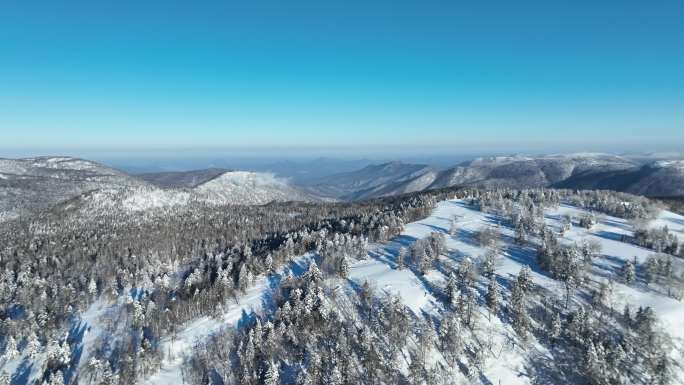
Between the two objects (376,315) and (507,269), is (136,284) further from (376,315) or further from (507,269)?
(507,269)

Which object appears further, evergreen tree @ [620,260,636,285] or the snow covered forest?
evergreen tree @ [620,260,636,285]

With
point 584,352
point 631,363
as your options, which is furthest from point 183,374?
point 631,363

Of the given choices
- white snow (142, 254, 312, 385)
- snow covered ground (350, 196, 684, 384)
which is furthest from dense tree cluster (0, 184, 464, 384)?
snow covered ground (350, 196, 684, 384)

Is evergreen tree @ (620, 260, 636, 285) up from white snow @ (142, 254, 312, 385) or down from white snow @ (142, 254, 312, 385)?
up

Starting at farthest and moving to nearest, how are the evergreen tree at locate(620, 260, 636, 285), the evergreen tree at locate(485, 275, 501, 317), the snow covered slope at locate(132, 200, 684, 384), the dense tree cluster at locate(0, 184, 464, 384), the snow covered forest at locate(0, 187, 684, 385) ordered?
the evergreen tree at locate(620, 260, 636, 285), the dense tree cluster at locate(0, 184, 464, 384), the evergreen tree at locate(485, 275, 501, 317), the snow covered slope at locate(132, 200, 684, 384), the snow covered forest at locate(0, 187, 684, 385)

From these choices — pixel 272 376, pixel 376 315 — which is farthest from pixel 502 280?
pixel 272 376

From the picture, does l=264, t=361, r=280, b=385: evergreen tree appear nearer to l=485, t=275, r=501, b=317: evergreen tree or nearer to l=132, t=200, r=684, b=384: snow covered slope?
l=132, t=200, r=684, b=384: snow covered slope

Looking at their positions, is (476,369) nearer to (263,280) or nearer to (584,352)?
(584,352)

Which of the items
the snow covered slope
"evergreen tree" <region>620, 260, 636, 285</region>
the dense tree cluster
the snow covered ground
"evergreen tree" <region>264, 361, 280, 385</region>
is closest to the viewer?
"evergreen tree" <region>264, 361, 280, 385</region>

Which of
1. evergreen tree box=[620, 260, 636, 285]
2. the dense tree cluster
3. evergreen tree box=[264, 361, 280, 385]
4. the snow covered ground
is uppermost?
evergreen tree box=[620, 260, 636, 285]
